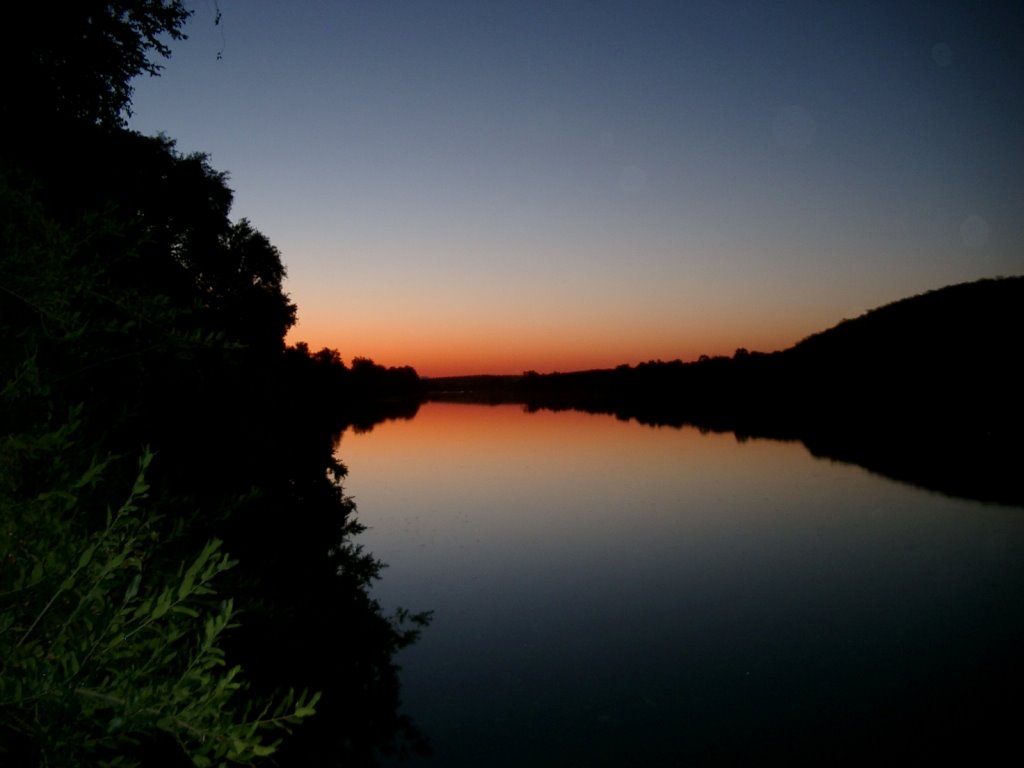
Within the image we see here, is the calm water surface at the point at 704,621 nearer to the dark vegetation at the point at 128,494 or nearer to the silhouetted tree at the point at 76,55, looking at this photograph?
the dark vegetation at the point at 128,494

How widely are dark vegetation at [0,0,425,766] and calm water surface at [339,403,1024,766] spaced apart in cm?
257

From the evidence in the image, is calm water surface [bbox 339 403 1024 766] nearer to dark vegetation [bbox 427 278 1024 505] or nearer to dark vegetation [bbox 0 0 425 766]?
dark vegetation [bbox 0 0 425 766]

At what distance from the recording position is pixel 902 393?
104000 millimetres

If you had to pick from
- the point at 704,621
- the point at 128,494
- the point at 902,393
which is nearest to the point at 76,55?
the point at 128,494

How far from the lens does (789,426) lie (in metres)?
77.4

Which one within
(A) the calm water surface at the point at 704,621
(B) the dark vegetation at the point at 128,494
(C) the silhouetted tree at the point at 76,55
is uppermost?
(C) the silhouetted tree at the point at 76,55

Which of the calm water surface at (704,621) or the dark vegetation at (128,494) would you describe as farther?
the calm water surface at (704,621)

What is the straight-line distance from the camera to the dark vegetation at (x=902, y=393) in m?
47.5

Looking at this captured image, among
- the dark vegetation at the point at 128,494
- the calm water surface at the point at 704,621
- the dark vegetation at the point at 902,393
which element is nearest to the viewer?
the dark vegetation at the point at 128,494

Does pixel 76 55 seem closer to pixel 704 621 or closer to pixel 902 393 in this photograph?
pixel 704 621

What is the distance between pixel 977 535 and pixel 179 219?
3491 cm

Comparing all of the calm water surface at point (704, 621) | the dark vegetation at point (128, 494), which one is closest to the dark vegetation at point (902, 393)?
the calm water surface at point (704, 621)

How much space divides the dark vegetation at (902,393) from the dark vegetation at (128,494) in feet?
126

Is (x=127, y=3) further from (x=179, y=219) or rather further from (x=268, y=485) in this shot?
(x=179, y=219)
